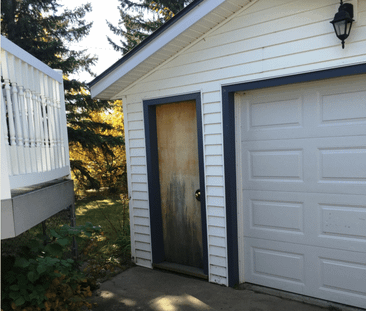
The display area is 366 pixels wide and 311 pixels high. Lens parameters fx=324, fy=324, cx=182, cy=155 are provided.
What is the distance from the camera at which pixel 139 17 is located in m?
12.7

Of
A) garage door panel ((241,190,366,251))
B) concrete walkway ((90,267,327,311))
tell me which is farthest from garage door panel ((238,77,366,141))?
concrete walkway ((90,267,327,311))

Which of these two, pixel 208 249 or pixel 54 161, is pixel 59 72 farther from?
pixel 208 249

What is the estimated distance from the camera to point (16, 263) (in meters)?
2.60

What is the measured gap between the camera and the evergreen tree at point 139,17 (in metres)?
11.4

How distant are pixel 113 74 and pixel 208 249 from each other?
2495 mm

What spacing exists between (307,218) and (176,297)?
169cm

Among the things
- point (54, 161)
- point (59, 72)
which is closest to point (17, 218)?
point (54, 161)

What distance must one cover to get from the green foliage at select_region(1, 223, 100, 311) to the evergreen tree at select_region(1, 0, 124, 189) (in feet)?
21.6

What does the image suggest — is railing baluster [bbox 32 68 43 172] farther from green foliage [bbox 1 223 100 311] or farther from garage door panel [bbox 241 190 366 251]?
garage door panel [bbox 241 190 366 251]

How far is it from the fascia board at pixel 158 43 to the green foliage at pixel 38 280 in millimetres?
→ 2024

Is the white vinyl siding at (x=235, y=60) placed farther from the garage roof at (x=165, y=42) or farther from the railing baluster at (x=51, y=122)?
the railing baluster at (x=51, y=122)

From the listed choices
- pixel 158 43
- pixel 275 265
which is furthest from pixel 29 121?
pixel 275 265

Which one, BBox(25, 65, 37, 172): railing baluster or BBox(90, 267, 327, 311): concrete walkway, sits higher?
BBox(25, 65, 37, 172): railing baluster

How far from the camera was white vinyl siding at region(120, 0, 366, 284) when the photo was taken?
299 centimetres
